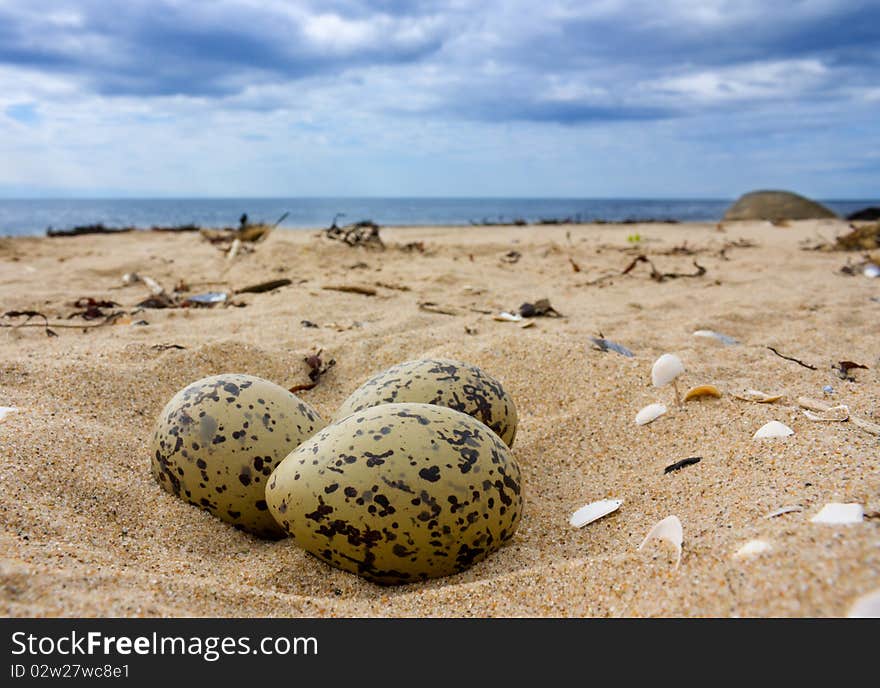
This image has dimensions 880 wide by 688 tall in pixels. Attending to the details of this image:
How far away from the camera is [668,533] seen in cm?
170

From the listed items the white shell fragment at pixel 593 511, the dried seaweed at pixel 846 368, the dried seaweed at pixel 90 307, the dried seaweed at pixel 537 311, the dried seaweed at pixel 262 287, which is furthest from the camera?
the dried seaweed at pixel 262 287

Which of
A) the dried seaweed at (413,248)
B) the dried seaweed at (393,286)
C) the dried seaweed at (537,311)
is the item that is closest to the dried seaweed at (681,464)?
the dried seaweed at (537,311)

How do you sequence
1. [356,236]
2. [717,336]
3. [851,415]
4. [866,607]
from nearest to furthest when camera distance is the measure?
[866,607] → [851,415] → [717,336] → [356,236]

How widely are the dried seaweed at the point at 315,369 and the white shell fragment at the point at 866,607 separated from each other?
8.51ft

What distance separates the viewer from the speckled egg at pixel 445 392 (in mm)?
2381

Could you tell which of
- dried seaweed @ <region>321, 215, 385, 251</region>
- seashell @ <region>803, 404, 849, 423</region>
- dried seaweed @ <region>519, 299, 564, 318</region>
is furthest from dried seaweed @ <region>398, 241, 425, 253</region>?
seashell @ <region>803, 404, 849, 423</region>

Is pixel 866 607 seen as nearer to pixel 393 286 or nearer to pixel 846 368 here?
pixel 846 368

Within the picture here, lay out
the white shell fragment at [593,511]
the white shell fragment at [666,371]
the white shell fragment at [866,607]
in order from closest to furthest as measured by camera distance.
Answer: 1. the white shell fragment at [866,607]
2. the white shell fragment at [593,511]
3. the white shell fragment at [666,371]

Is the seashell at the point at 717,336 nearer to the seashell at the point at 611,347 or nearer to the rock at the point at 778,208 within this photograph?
the seashell at the point at 611,347

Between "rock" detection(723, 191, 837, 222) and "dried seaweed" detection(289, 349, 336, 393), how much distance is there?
15754mm

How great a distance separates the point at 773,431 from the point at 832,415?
0.92 feet

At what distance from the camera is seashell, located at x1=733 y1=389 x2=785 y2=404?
2.63 meters

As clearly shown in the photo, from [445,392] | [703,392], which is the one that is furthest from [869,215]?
[445,392]

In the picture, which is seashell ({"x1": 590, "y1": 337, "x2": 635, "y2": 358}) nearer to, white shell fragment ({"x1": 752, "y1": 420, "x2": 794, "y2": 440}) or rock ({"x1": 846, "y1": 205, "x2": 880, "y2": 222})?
white shell fragment ({"x1": 752, "y1": 420, "x2": 794, "y2": 440})
